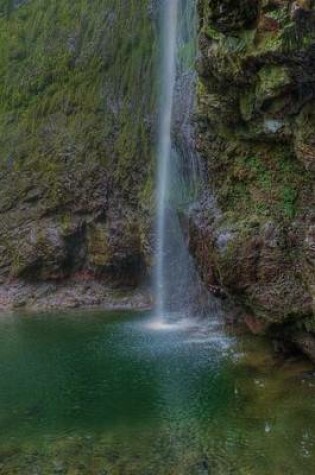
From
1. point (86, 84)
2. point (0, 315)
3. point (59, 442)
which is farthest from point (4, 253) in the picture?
point (59, 442)

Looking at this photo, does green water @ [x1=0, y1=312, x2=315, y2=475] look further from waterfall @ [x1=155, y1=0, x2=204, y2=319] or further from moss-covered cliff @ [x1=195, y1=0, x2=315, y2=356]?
waterfall @ [x1=155, y1=0, x2=204, y2=319]

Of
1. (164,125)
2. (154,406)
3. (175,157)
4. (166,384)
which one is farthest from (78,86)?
(154,406)

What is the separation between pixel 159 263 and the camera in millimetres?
22531

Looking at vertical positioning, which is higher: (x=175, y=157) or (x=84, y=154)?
(x=84, y=154)

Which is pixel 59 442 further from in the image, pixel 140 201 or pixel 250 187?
pixel 140 201

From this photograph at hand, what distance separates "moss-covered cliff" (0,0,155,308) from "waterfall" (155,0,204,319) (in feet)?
2.66

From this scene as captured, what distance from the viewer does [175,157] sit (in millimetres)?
21484

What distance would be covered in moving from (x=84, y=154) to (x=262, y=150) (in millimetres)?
12218

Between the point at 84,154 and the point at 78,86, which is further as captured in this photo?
the point at 78,86

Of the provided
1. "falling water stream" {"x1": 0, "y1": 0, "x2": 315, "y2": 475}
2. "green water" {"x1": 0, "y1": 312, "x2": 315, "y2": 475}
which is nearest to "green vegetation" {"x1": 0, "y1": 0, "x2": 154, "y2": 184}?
"falling water stream" {"x1": 0, "y1": 0, "x2": 315, "y2": 475}

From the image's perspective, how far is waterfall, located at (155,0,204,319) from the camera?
2059 cm

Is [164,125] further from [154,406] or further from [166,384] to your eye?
[154,406]

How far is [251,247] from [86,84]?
14230 mm

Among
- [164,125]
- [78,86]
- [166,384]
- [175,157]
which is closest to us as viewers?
Result: [166,384]
